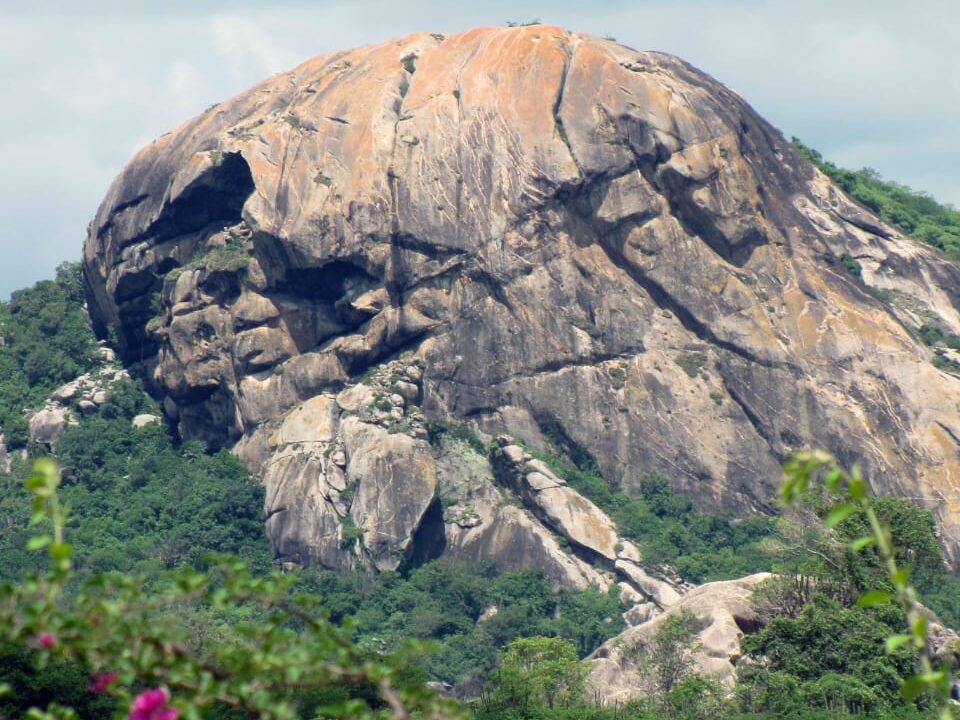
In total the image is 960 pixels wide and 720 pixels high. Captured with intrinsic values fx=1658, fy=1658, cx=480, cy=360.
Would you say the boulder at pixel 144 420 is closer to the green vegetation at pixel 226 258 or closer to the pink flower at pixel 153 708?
the green vegetation at pixel 226 258

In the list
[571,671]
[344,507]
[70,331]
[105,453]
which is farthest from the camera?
[70,331]

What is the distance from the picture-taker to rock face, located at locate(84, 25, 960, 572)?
71938mm

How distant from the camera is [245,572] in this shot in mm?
9203

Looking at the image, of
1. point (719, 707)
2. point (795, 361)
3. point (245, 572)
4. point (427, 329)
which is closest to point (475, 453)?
point (427, 329)

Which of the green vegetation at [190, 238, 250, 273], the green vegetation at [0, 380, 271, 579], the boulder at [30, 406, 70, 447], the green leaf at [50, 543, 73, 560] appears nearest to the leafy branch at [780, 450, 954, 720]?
the green leaf at [50, 543, 73, 560]

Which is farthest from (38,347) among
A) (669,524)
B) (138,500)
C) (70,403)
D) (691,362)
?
(669,524)

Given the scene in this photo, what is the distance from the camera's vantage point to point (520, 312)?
74438mm

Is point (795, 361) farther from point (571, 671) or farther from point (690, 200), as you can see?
point (571, 671)

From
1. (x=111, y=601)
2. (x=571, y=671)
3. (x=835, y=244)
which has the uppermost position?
(x=835, y=244)

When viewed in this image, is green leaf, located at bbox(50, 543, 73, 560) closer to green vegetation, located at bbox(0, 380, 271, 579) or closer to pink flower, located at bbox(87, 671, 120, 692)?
pink flower, located at bbox(87, 671, 120, 692)

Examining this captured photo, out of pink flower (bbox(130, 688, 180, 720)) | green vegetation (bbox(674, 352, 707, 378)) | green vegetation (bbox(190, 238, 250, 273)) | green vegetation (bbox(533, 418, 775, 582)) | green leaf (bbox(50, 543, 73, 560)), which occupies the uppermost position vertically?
green vegetation (bbox(190, 238, 250, 273))

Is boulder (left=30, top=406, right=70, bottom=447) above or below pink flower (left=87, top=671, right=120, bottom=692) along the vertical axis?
below

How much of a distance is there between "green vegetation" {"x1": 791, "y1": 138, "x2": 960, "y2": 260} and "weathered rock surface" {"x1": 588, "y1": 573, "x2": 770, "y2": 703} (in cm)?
3760

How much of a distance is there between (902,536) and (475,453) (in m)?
23.5
